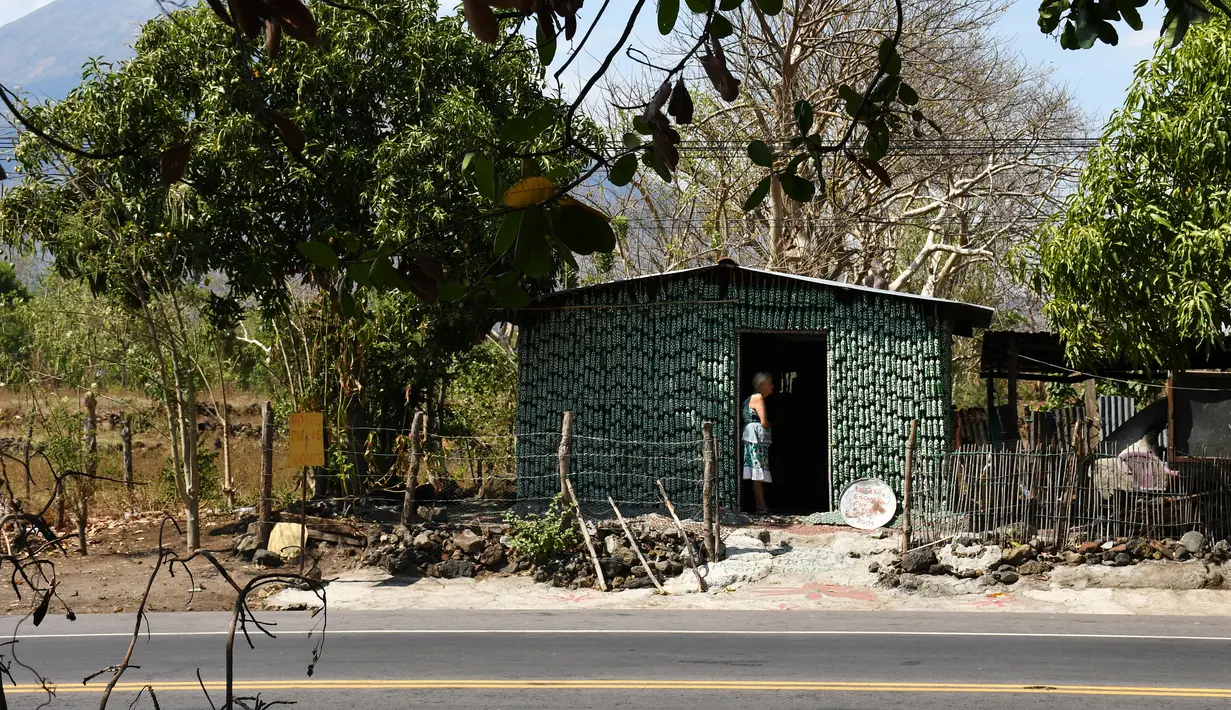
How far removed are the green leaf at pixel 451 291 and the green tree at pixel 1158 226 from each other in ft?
38.0

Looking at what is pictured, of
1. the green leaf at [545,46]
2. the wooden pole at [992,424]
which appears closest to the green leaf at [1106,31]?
the green leaf at [545,46]

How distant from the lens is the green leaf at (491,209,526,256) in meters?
1.84

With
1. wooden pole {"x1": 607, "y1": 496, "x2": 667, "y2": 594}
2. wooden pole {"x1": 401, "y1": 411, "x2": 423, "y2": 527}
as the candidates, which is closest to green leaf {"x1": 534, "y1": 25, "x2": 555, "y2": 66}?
wooden pole {"x1": 607, "y1": 496, "x2": 667, "y2": 594}

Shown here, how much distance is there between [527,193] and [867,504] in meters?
13.4

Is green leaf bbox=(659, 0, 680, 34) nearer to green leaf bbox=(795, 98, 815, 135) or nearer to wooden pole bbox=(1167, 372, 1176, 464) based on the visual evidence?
green leaf bbox=(795, 98, 815, 135)

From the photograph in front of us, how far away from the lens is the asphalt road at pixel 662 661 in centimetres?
808

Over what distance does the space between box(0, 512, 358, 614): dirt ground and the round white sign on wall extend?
5819mm

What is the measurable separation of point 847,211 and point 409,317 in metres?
14.5

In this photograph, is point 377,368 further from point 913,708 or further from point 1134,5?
point 1134,5

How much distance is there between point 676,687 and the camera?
27.3ft

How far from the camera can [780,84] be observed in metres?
26.5

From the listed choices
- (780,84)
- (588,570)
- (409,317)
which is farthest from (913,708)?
(780,84)

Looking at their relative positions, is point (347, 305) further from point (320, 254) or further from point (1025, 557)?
point (1025, 557)

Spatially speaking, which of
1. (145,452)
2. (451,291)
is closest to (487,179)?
(451,291)
